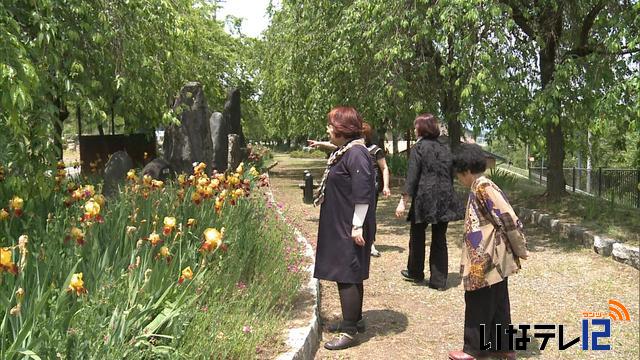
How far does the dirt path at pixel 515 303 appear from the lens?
451 centimetres

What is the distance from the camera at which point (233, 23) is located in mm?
25609

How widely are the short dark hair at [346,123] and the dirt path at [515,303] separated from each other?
164 centimetres

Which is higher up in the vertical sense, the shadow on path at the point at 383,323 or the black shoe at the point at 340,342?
the black shoe at the point at 340,342

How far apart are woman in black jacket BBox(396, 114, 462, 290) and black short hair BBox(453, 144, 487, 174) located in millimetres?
1876

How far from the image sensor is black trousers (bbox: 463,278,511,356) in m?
3.93

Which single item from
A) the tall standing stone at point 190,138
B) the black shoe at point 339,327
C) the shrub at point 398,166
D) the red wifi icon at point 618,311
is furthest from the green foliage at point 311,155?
the black shoe at point 339,327

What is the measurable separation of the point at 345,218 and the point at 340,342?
0.94m

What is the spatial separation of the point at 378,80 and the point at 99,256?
8.05 meters

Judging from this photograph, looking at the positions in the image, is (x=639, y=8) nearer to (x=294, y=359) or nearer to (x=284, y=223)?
(x=284, y=223)

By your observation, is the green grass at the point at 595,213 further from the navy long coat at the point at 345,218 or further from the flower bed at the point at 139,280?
the flower bed at the point at 139,280

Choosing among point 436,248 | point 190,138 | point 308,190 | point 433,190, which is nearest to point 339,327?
point 436,248

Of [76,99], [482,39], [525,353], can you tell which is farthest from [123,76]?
[482,39]

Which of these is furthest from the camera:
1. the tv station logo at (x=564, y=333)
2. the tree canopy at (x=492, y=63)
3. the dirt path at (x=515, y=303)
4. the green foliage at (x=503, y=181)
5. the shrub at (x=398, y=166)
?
the shrub at (x=398, y=166)

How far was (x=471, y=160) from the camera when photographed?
155 inches
